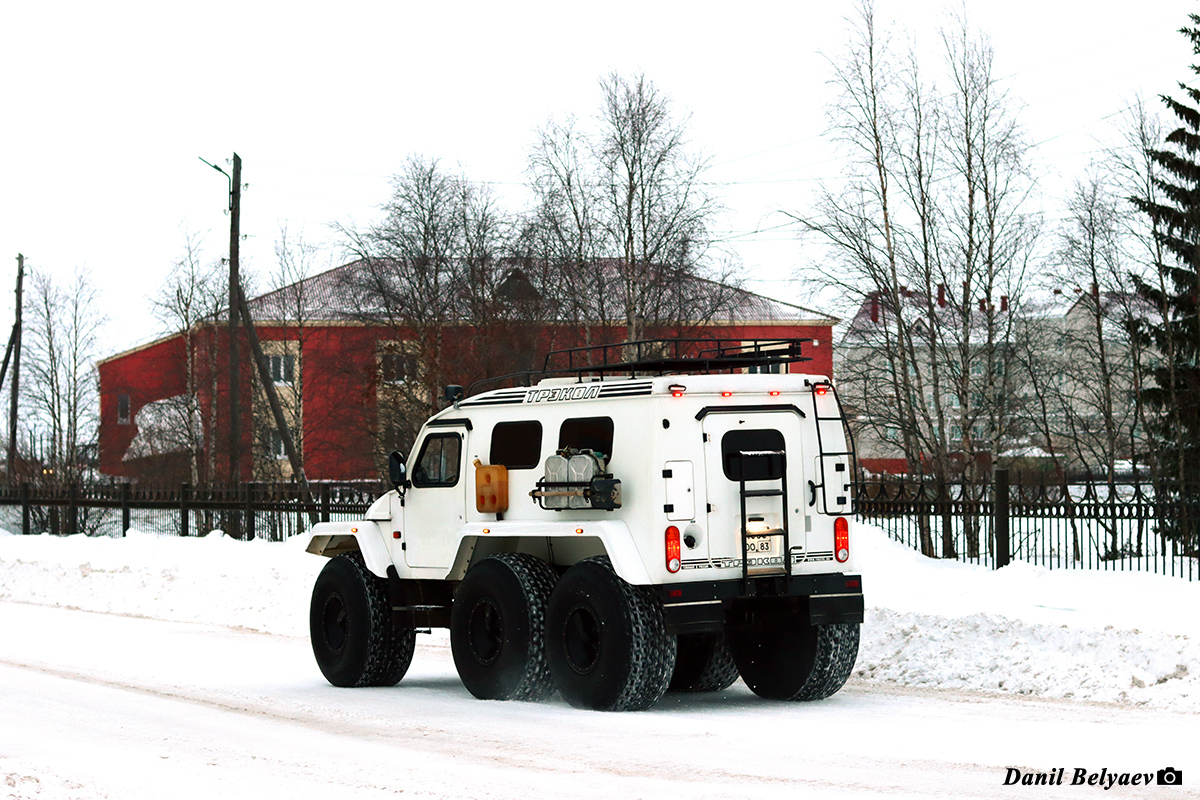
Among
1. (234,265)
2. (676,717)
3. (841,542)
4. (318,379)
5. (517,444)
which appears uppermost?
(234,265)

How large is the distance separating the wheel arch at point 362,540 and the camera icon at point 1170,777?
A: 6.92 metres

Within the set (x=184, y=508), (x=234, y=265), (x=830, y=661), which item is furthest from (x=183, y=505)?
(x=830, y=661)

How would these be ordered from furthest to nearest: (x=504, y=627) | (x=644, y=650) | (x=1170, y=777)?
(x=504, y=627), (x=644, y=650), (x=1170, y=777)

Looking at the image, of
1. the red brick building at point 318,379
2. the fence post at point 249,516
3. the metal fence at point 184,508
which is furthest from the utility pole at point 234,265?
the red brick building at point 318,379

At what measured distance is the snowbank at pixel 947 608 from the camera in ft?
38.0

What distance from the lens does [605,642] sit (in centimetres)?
1040

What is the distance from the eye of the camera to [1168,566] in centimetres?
2033

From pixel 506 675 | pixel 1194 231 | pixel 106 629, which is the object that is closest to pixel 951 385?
pixel 1194 231

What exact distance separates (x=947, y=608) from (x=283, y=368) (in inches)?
1939

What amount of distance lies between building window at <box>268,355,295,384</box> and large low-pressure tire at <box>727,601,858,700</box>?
1800 inches

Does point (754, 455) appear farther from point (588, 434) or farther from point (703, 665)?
point (703, 665)

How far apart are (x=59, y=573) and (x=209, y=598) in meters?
5.39

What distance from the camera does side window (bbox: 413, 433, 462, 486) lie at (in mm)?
12188

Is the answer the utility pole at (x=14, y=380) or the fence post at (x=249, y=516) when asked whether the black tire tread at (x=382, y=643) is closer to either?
the fence post at (x=249, y=516)
